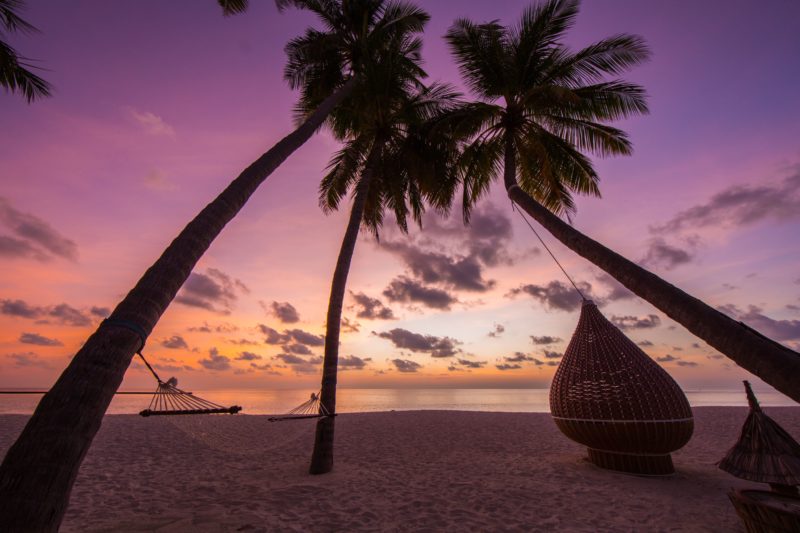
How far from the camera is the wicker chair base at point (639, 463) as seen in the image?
6672 mm

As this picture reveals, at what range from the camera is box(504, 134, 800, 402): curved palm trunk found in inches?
109

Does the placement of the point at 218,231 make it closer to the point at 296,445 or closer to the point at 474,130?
the point at 474,130

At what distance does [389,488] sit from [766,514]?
15.0 feet

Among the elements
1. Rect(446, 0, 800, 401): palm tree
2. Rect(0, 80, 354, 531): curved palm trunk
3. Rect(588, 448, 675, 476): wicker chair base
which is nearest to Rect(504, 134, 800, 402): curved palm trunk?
Rect(446, 0, 800, 401): palm tree

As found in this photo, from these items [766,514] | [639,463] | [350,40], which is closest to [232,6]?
[350,40]

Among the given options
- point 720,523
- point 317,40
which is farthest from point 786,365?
point 317,40

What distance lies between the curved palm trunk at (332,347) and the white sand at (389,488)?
0.37m

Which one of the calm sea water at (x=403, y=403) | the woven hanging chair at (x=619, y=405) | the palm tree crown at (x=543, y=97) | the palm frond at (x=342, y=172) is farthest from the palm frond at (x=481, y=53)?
the calm sea water at (x=403, y=403)

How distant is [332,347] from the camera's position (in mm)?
7418

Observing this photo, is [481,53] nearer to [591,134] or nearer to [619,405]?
[591,134]

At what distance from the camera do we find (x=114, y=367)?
241cm

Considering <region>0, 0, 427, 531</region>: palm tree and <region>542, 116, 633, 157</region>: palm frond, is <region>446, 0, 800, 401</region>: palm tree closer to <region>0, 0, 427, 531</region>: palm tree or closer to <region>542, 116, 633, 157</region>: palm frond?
<region>542, 116, 633, 157</region>: palm frond

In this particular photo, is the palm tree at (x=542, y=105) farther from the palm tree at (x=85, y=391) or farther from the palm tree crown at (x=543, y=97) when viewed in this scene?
the palm tree at (x=85, y=391)

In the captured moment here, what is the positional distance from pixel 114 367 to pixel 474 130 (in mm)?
8193
